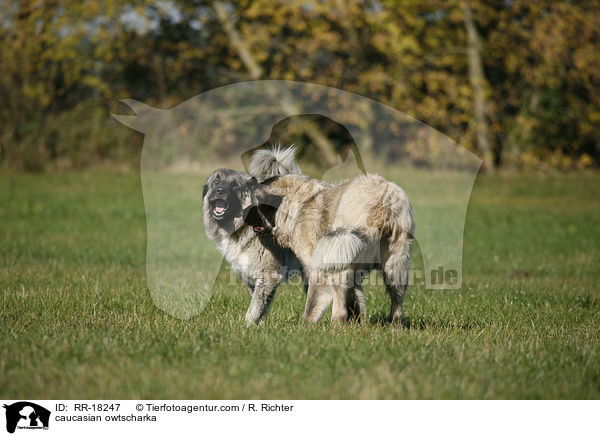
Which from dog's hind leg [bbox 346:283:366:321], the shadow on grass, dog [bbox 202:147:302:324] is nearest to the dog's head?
dog [bbox 202:147:302:324]

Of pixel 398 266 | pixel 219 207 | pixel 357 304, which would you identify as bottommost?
pixel 357 304

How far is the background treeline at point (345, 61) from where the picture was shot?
68.9 feet

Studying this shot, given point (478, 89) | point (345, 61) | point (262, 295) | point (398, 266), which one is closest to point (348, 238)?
point (398, 266)

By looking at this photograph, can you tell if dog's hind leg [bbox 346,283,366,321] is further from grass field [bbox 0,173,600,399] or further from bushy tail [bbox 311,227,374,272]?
bushy tail [bbox 311,227,374,272]

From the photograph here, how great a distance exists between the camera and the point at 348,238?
14.8 ft

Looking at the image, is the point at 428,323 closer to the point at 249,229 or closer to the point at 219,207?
the point at 249,229

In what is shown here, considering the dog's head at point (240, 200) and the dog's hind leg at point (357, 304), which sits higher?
the dog's head at point (240, 200)

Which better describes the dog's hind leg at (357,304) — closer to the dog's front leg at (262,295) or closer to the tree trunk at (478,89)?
the dog's front leg at (262,295)
